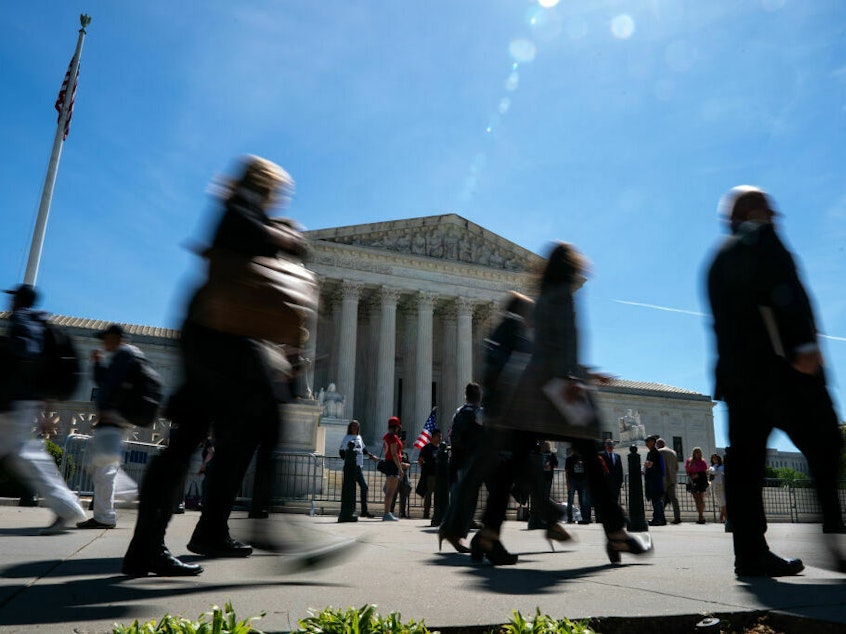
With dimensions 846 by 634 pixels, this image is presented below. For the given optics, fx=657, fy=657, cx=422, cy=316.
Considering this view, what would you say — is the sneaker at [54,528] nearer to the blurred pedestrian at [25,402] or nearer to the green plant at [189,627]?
the blurred pedestrian at [25,402]

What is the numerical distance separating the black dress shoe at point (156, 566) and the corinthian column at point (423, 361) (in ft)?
117

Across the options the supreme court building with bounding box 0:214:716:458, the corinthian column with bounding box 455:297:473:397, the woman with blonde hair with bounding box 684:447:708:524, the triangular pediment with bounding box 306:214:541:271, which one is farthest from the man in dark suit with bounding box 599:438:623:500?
the triangular pediment with bounding box 306:214:541:271

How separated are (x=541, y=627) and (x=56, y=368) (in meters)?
4.47

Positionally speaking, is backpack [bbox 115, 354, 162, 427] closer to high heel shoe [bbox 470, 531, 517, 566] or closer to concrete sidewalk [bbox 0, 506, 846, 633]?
concrete sidewalk [bbox 0, 506, 846, 633]

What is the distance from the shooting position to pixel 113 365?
573 centimetres

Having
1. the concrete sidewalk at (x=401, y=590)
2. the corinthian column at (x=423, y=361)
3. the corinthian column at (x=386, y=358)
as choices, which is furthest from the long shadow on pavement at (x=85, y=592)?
the corinthian column at (x=423, y=361)

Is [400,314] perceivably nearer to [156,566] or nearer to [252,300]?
[156,566]

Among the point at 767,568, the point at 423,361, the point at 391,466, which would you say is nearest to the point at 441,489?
the point at 391,466

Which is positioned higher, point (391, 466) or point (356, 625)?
point (391, 466)

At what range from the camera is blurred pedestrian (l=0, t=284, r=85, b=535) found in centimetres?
475

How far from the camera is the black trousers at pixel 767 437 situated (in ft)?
12.2

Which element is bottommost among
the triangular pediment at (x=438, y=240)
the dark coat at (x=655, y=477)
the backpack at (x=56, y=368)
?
the dark coat at (x=655, y=477)

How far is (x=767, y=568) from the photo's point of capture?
3.81 m

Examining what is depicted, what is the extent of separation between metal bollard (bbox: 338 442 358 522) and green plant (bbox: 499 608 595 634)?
9.83 m
